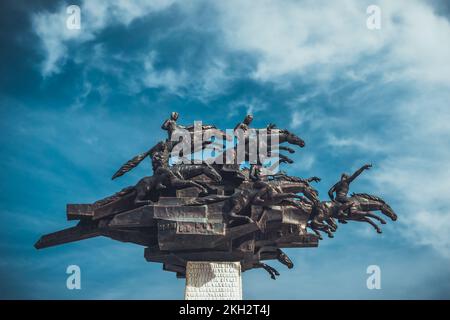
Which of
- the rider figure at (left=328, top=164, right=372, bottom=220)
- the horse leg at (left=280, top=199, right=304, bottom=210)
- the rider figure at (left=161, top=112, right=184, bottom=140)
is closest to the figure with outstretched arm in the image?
the rider figure at (left=328, top=164, right=372, bottom=220)

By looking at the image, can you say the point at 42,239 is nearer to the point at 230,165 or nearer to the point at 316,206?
the point at 230,165

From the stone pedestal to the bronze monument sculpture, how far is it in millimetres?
267

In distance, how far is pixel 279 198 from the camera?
22547 mm

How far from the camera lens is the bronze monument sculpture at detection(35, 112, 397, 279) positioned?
22438 millimetres

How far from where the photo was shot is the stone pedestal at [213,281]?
23172mm

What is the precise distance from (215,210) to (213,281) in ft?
6.43

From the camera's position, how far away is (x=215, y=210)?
22625 mm

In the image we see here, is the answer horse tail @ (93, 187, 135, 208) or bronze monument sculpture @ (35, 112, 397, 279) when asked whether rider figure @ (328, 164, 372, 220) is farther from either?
horse tail @ (93, 187, 135, 208)

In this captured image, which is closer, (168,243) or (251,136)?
(168,243)
